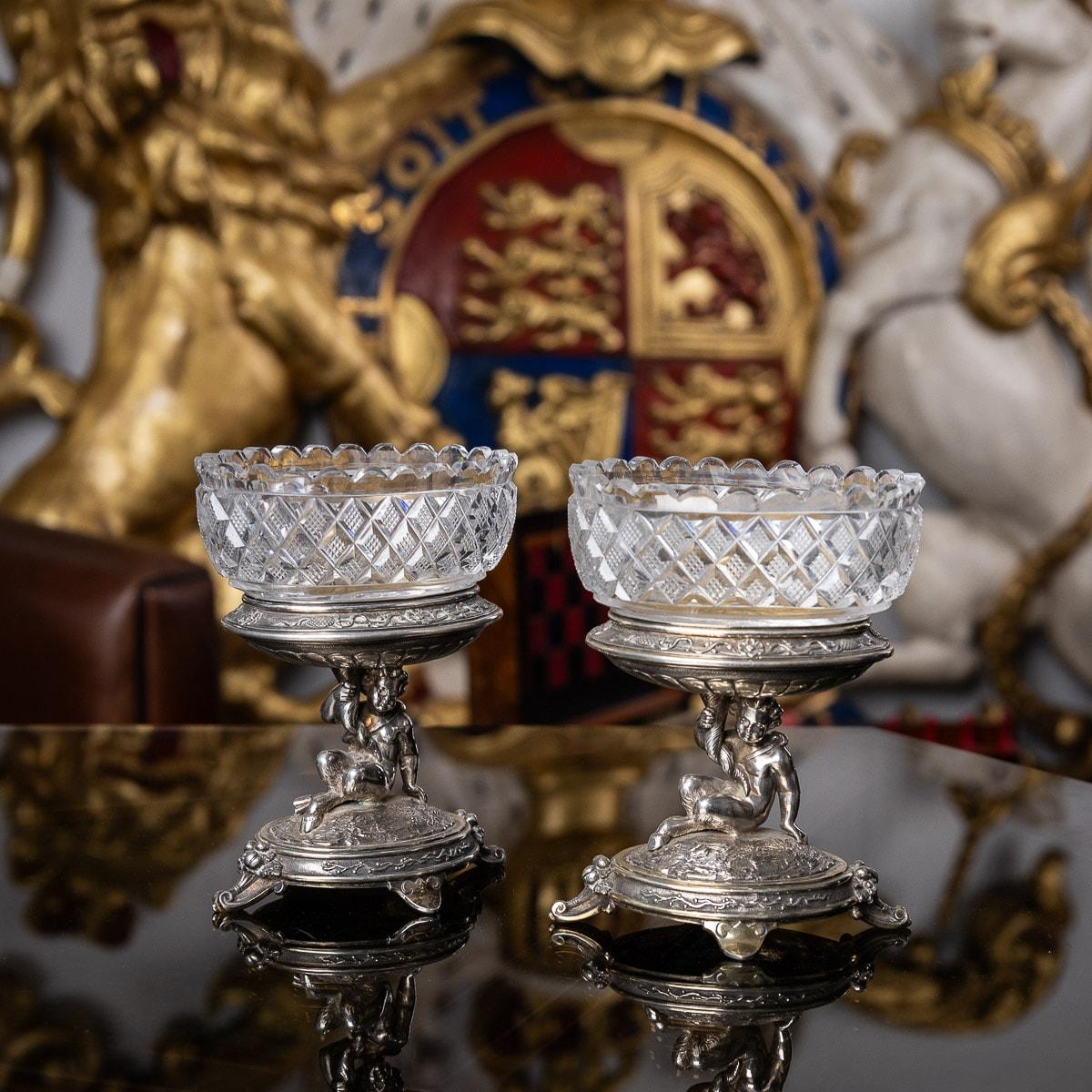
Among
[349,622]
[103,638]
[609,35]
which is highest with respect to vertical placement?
[609,35]

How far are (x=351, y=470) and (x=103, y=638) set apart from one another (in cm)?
88

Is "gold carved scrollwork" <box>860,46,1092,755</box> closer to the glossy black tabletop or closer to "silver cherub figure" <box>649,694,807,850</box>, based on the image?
the glossy black tabletop

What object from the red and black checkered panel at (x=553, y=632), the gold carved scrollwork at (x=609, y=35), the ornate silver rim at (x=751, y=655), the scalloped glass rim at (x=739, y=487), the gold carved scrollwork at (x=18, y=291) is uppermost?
the gold carved scrollwork at (x=609, y=35)

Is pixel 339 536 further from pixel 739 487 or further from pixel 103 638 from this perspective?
pixel 103 638

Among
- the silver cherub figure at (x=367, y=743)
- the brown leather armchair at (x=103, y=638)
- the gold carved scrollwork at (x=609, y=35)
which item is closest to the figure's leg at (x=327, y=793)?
the silver cherub figure at (x=367, y=743)

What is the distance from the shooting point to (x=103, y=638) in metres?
1.58

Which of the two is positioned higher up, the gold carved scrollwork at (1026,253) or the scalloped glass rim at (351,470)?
the scalloped glass rim at (351,470)

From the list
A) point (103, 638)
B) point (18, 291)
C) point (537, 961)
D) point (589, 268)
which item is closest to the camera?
point (537, 961)

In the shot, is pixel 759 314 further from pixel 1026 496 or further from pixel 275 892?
pixel 275 892

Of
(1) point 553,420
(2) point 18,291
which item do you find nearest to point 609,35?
(1) point 553,420

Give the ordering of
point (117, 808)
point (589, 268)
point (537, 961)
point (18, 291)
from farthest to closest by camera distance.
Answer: point (589, 268)
point (18, 291)
point (117, 808)
point (537, 961)

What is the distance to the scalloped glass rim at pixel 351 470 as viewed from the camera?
0.74 m

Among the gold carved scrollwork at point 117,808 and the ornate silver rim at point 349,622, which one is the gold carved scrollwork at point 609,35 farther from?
the ornate silver rim at point 349,622

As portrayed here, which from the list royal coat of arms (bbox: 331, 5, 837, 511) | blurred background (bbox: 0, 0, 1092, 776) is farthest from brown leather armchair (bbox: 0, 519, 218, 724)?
royal coat of arms (bbox: 331, 5, 837, 511)
